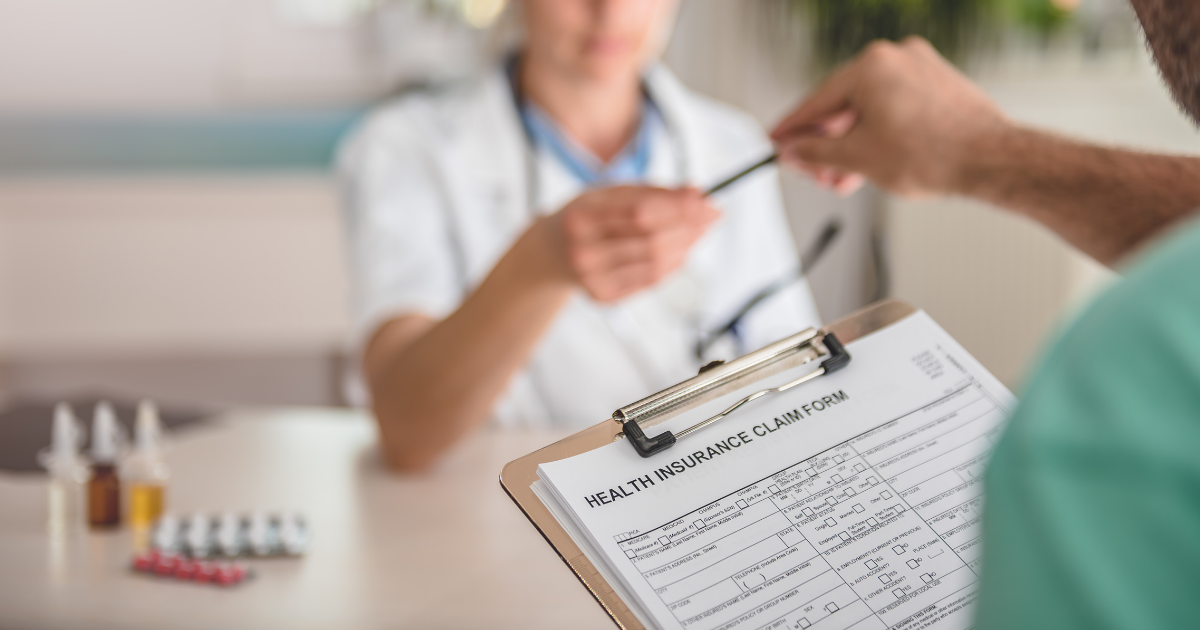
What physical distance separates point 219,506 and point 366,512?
0.14 meters

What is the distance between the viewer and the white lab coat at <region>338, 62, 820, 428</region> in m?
1.19

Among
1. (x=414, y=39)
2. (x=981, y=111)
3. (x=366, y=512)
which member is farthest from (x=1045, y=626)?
(x=414, y=39)

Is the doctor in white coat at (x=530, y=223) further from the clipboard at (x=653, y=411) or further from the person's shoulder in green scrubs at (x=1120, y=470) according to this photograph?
the person's shoulder in green scrubs at (x=1120, y=470)

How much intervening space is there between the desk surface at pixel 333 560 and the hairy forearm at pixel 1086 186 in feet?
1.33

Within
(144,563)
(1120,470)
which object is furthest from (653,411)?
(144,563)

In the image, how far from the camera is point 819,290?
2377mm

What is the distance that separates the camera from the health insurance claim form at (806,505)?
0.38 metres

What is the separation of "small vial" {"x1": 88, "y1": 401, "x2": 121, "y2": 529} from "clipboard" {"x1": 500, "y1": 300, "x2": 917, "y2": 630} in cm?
55

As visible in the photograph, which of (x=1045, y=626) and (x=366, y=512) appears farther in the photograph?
(x=366, y=512)

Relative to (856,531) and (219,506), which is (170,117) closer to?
(219,506)

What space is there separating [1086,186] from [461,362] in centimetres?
58

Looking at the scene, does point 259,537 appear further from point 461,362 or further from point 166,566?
point 461,362

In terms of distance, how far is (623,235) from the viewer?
0.79 m

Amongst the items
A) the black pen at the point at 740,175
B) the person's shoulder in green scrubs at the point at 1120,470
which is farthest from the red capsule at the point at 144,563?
the person's shoulder in green scrubs at the point at 1120,470
